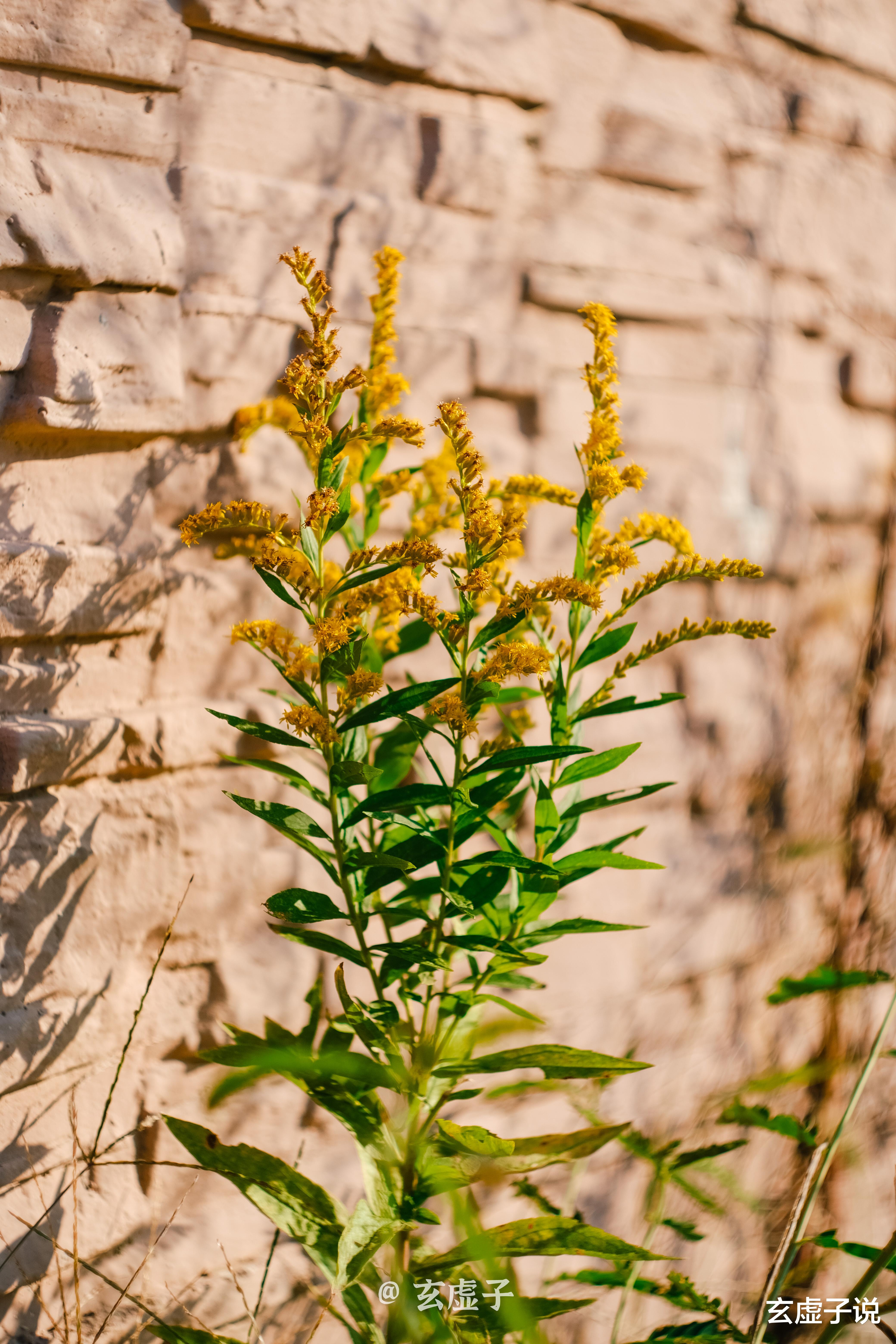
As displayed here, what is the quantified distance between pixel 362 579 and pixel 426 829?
209 millimetres

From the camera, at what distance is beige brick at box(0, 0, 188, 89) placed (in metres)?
0.88

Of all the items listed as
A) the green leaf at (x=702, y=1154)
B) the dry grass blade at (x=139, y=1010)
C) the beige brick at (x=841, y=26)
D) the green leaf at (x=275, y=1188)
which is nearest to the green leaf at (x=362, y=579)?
the dry grass blade at (x=139, y=1010)

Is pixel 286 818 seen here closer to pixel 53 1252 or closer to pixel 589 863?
pixel 589 863

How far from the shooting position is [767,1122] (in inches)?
43.6

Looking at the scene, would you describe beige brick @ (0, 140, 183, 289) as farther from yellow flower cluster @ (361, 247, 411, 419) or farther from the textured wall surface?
yellow flower cluster @ (361, 247, 411, 419)

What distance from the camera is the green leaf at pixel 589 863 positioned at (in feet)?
2.60

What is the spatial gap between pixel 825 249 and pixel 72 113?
1.17 metres

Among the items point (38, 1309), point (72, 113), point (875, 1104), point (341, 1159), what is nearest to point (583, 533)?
point (72, 113)

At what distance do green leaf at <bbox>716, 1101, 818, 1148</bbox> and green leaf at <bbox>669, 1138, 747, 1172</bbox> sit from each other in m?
0.04

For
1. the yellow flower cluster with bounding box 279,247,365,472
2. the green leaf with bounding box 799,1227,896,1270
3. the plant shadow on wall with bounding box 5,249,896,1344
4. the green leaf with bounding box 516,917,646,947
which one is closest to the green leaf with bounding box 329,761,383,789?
the plant shadow on wall with bounding box 5,249,896,1344

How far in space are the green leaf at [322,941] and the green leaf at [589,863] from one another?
183mm

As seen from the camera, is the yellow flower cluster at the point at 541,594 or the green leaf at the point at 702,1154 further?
the green leaf at the point at 702,1154

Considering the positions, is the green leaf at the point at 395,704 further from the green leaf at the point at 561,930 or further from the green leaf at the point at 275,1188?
the green leaf at the point at 275,1188

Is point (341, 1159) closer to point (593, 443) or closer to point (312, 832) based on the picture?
point (312, 832)
